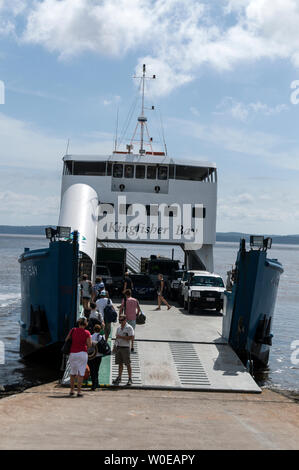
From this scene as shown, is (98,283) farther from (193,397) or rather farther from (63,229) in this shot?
(193,397)

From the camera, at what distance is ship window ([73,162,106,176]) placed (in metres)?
25.5

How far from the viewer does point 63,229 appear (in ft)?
46.9

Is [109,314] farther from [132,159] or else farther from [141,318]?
[132,159]

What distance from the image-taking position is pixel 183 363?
13.3 metres

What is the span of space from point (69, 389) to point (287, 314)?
942 inches

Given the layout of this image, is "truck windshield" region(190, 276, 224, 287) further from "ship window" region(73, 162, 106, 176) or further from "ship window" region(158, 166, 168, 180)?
"ship window" region(73, 162, 106, 176)

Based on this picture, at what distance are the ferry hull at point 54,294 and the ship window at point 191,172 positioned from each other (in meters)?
11.9

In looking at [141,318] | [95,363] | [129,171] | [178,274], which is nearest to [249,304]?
[141,318]

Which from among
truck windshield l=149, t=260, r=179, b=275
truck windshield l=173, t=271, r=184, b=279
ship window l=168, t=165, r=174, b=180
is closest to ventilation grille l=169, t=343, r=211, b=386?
truck windshield l=173, t=271, r=184, b=279

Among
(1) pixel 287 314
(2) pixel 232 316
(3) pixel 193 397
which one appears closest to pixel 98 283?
(2) pixel 232 316

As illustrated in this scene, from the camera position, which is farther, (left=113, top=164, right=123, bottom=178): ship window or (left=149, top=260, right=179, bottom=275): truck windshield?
(left=149, top=260, right=179, bottom=275): truck windshield

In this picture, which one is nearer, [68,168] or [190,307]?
[190,307]

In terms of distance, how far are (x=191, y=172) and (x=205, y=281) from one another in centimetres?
745

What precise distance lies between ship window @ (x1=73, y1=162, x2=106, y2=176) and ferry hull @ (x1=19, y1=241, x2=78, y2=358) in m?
10.8
